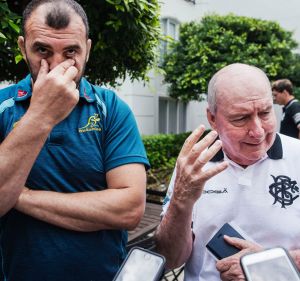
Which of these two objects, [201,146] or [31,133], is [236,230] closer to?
[201,146]

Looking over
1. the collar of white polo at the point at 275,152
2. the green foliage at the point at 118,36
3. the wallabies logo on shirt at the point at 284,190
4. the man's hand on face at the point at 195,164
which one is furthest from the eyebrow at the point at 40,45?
the green foliage at the point at 118,36

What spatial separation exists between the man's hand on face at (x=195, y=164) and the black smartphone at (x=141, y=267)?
1.77 feet

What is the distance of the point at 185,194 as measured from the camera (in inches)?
55.6

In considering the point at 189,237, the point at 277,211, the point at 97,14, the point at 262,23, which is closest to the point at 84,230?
the point at 189,237

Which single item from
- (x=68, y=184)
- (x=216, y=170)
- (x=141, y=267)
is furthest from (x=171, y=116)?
(x=141, y=267)

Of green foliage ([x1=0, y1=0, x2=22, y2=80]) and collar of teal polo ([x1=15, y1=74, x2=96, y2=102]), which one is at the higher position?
green foliage ([x1=0, y1=0, x2=22, y2=80])

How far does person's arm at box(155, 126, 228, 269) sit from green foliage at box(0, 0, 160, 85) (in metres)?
2.04

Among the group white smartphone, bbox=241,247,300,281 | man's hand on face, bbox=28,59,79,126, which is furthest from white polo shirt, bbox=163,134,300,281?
white smartphone, bbox=241,247,300,281

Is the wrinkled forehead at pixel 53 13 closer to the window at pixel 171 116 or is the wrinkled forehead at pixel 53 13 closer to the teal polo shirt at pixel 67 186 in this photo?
the teal polo shirt at pixel 67 186

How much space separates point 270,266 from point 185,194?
72cm

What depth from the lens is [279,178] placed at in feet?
5.54

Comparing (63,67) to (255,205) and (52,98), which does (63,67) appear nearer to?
(52,98)

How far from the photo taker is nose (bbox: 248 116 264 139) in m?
1.62

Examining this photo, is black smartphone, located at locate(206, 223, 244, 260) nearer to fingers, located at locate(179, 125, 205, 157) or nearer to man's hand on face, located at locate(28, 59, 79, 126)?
fingers, located at locate(179, 125, 205, 157)
